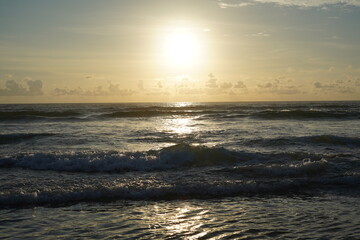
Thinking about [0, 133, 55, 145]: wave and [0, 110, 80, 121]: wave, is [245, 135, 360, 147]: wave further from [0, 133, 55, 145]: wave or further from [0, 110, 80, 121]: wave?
[0, 110, 80, 121]: wave

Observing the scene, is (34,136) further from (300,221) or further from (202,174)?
(300,221)

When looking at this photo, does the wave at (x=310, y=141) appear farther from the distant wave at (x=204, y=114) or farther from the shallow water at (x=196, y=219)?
the distant wave at (x=204, y=114)

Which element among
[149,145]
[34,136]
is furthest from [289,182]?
[34,136]

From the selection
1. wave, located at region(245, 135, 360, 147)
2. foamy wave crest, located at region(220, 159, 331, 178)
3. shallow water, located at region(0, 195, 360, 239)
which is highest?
wave, located at region(245, 135, 360, 147)

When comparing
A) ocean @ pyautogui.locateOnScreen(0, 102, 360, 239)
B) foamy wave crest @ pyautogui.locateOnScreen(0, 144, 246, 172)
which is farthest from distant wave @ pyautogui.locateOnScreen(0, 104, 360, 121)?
foamy wave crest @ pyautogui.locateOnScreen(0, 144, 246, 172)

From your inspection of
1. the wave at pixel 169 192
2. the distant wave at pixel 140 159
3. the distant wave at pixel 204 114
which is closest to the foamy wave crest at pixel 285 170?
the wave at pixel 169 192

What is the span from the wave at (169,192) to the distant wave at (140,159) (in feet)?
11.7

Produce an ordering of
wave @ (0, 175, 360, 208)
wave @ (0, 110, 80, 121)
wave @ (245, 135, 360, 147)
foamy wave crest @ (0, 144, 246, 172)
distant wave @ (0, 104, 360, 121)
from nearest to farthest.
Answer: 1. wave @ (0, 175, 360, 208)
2. foamy wave crest @ (0, 144, 246, 172)
3. wave @ (245, 135, 360, 147)
4. distant wave @ (0, 104, 360, 121)
5. wave @ (0, 110, 80, 121)

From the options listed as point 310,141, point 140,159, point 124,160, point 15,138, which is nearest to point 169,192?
point 140,159

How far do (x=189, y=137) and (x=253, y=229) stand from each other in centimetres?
1680

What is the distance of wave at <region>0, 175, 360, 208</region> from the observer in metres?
8.92

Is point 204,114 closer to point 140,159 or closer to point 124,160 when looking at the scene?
point 140,159

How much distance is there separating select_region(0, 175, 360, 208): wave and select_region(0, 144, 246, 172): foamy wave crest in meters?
3.57

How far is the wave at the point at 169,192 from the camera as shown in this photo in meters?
8.92
